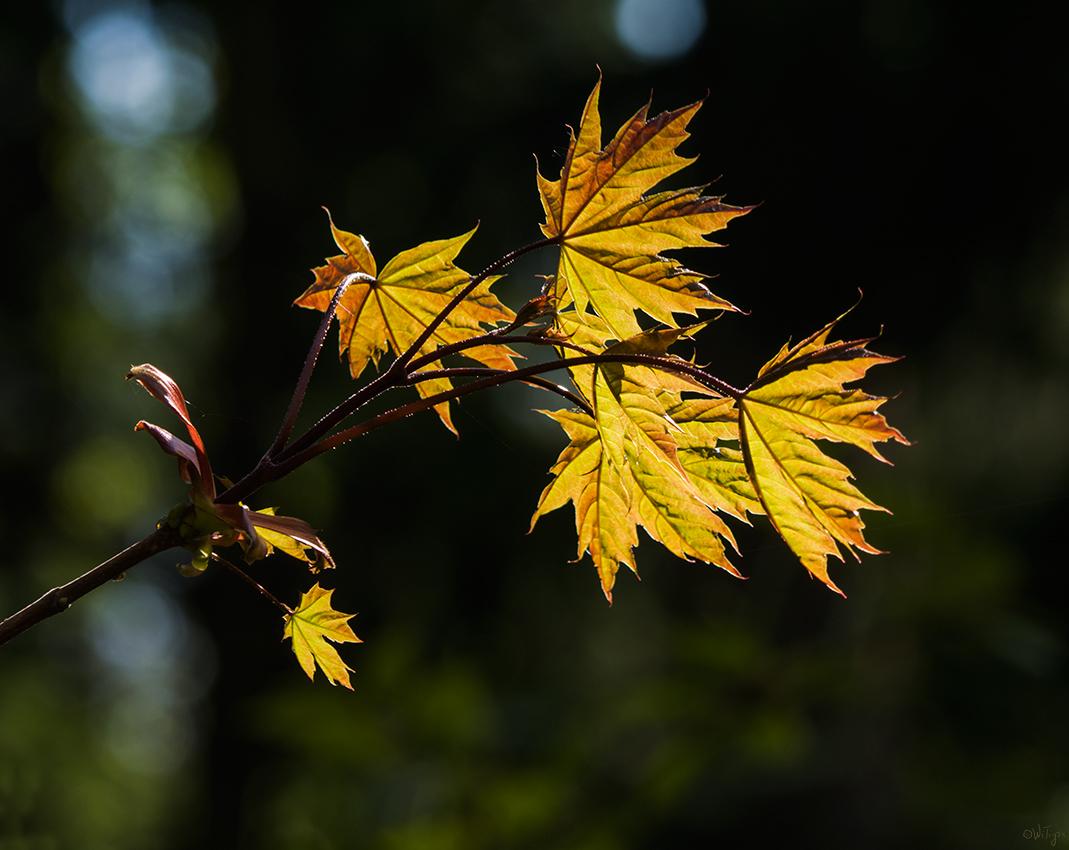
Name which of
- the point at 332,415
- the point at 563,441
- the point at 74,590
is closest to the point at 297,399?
the point at 332,415

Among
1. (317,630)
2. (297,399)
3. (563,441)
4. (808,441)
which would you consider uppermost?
(297,399)

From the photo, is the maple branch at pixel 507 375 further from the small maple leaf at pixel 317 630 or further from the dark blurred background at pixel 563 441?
the dark blurred background at pixel 563 441

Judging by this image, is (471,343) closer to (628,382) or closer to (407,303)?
(628,382)

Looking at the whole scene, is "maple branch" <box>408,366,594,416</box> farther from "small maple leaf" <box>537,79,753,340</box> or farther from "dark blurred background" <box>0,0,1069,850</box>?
"dark blurred background" <box>0,0,1069,850</box>

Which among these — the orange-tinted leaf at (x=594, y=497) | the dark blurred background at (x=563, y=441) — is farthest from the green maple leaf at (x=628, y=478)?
the dark blurred background at (x=563, y=441)

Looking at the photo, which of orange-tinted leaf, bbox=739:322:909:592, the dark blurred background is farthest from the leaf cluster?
the dark blurred background

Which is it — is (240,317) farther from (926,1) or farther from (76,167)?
(76,167)
